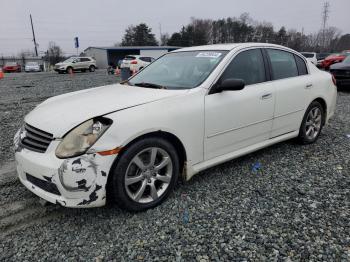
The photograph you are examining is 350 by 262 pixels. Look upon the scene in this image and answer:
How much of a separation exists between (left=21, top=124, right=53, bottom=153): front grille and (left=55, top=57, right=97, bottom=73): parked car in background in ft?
84.3

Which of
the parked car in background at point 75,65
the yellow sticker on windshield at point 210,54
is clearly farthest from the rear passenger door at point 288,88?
the parked car in background at point 75,65

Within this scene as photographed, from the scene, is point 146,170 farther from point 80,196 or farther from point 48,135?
point 48,135

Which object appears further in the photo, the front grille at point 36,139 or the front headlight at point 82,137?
the front grille at point 36,139

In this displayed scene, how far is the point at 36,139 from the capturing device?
8.73 ft

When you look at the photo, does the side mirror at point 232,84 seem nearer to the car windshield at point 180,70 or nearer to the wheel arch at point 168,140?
the car windshield at point 180,70

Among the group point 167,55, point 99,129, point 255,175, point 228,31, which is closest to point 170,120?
point 99,129

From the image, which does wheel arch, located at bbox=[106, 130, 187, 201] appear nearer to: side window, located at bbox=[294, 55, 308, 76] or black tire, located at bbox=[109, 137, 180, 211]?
black tire, located at bbox=[109, 137, 180, 211]

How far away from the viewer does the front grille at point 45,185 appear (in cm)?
247

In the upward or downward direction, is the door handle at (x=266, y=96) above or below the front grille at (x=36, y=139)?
above

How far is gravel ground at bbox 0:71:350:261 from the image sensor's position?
235 centimetres

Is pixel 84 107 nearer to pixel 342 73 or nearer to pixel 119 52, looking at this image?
pixel 342 73

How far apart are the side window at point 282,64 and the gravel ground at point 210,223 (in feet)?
4.31

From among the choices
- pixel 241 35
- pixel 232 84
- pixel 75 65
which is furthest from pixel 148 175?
pixel 241 35

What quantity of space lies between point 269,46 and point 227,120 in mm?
1528
